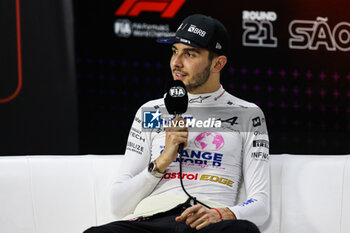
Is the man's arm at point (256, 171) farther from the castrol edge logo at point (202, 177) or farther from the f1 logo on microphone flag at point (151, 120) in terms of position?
the f1 logo on microphone flag at point (151, 120)

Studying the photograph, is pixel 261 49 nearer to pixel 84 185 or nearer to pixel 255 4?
pixel 255 4

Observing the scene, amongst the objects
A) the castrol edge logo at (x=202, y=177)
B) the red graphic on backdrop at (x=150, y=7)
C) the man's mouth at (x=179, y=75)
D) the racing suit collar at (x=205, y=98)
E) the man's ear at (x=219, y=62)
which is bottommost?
the castrol edge logo at (x=202, y=177)

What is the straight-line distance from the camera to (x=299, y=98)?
470 cm

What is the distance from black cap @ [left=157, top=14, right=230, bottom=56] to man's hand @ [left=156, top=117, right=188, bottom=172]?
406mm

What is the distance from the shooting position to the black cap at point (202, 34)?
2342 mm

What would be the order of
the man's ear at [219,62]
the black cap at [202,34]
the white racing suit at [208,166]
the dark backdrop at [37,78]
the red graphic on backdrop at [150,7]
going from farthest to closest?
the red graphic on backdrop at [150,7] < the dark backdrop at [37,78] < the man's ear at [219,62] < the black cap at [202,34] < the white racing suit at [208,166]

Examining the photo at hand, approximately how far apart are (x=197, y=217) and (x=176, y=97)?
0.47 meters

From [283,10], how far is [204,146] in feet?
8.52

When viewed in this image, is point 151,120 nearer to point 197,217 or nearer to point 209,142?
point 209,142

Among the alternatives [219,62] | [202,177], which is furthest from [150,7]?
[202,177]

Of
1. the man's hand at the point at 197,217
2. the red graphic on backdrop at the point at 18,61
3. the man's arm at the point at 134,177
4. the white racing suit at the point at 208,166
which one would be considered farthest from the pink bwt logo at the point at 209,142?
the red graphic on backdrop at the point at 18,61

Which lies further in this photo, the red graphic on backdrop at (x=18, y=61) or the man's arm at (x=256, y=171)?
the red graphic on backdrop at (x=18, y=61)

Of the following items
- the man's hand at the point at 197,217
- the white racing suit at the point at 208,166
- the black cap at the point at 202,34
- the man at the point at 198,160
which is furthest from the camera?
the black cap at the point at 202,34

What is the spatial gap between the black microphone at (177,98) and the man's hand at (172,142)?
0.9 inches
